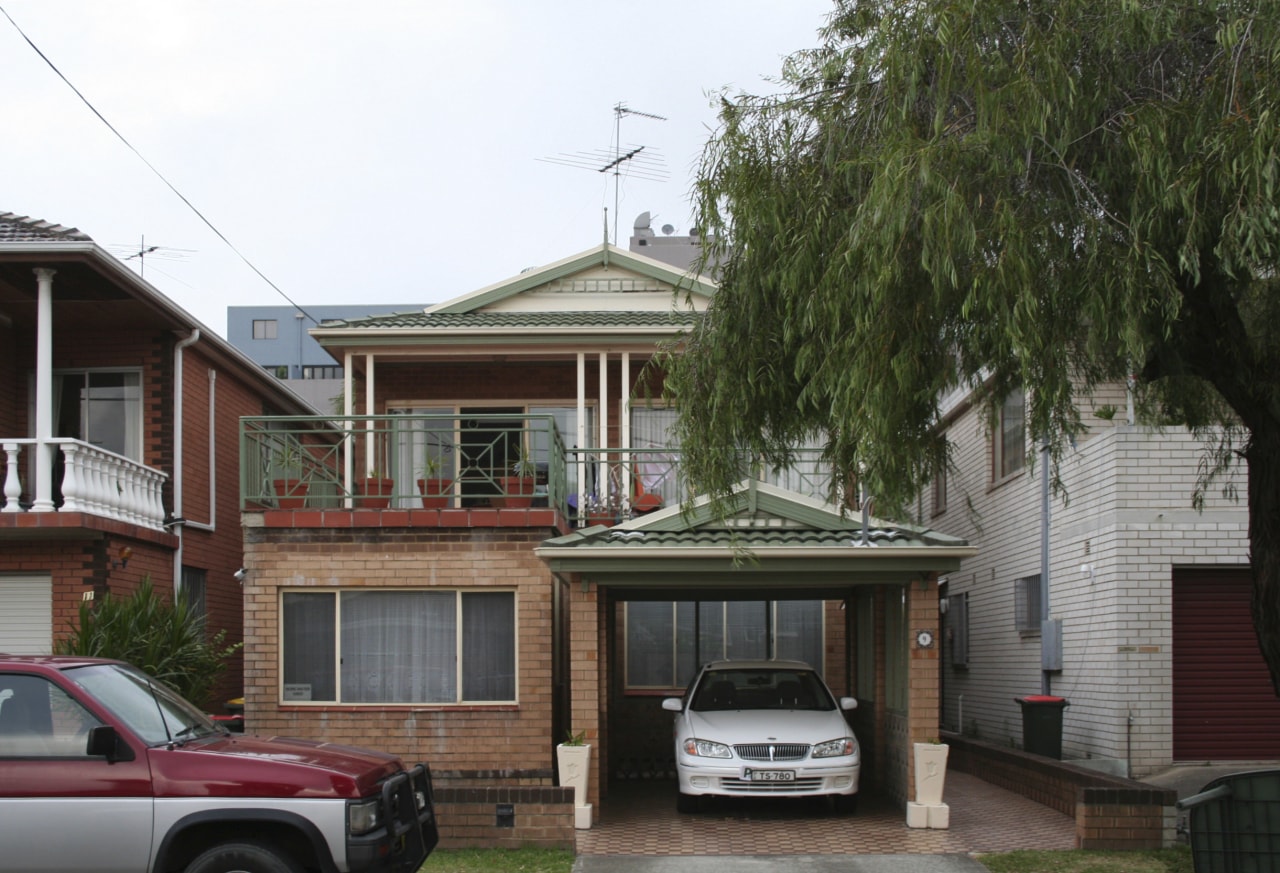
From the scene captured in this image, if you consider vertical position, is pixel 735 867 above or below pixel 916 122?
below

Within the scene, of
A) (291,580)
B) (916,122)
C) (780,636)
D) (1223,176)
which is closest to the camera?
(1223,176)

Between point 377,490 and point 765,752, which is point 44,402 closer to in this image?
point 377,490

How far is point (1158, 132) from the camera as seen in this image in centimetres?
789

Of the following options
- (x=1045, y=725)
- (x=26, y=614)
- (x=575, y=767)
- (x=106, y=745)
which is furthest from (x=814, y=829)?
(x=26, y=614)

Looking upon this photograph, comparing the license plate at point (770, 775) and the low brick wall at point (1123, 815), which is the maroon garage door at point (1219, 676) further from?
the license plate at point (770, 775)

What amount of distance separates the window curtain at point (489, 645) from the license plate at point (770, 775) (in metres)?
2.63

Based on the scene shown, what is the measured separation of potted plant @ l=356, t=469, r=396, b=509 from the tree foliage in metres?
2.13

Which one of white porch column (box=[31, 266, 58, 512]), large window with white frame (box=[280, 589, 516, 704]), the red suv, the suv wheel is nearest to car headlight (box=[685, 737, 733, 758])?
large window with white frame (box=[280, 589, 516, 704])

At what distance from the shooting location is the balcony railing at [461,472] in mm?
13766

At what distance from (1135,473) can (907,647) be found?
11.0 feet

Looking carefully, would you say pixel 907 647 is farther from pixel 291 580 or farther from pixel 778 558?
pixel 291 580

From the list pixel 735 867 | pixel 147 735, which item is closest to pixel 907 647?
pixel 735 867

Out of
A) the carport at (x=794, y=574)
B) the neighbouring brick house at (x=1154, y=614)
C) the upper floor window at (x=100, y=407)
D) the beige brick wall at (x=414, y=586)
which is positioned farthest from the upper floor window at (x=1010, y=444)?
the upper floor window at (x=100, y=407)

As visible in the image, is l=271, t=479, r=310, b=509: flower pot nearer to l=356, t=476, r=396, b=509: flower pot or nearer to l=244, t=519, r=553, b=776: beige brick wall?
l=244, t=519, r=553, b=776: beige brick wall
